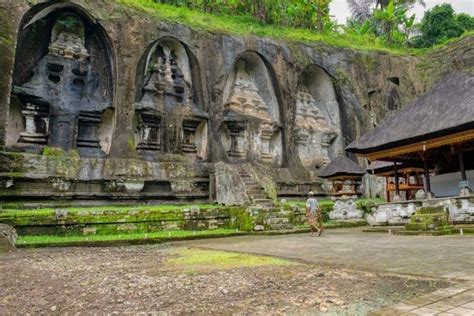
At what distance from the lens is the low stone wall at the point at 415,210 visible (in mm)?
A: 11270

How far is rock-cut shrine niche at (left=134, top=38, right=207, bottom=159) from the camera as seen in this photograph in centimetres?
1758

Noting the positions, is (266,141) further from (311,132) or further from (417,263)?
(417,263)

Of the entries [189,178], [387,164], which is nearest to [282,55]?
[387,164]

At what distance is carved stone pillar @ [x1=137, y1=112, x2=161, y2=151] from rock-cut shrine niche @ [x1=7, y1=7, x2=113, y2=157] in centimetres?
141

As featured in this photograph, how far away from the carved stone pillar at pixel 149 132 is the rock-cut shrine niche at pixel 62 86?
4.63ft

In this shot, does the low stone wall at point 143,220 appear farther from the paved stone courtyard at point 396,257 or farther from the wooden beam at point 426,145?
the paved stone courtyard at point 396,257

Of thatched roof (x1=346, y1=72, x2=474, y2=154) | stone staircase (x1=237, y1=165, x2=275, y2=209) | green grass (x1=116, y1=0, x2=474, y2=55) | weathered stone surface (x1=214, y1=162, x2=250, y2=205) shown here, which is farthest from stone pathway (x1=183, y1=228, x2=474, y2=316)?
green grass (x1=116, y1=0, x2=474, y2=55)

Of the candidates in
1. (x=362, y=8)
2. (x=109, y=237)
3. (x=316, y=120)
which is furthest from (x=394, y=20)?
(x=109, y=237)

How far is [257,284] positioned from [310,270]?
1.09 metres

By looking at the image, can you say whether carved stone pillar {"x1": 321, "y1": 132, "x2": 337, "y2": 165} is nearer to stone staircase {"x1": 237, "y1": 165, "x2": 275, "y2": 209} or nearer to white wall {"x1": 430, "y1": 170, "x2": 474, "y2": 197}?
white wall {"x1": 430, "y1": 170, "x2": 474, "y2": 197}

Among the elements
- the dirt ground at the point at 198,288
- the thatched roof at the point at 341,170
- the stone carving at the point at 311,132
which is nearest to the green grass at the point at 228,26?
the stone carving at the point at 311,132

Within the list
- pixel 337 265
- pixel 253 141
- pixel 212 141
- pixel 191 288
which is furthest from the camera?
pixel 253 141

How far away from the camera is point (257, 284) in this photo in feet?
13.9

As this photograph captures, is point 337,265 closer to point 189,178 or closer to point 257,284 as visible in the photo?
point 257,284
